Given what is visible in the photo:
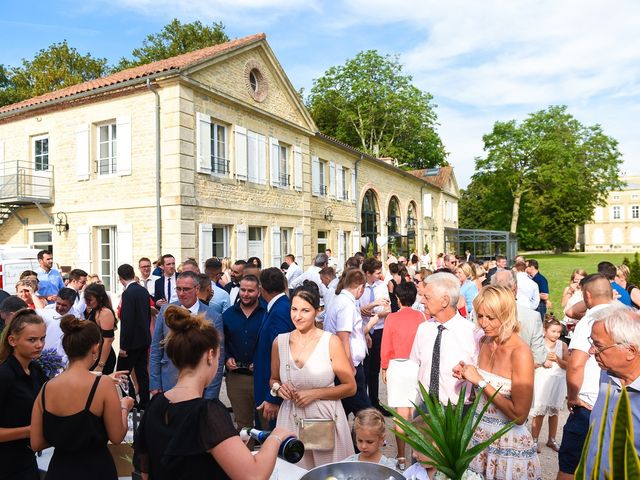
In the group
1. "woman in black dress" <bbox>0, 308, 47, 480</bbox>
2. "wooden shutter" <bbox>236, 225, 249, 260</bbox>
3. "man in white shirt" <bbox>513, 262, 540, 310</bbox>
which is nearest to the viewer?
"woman in black dress" <bbox>0, 308, 47, 480</bbox>

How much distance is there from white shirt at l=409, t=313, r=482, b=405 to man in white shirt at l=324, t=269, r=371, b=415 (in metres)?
1.23

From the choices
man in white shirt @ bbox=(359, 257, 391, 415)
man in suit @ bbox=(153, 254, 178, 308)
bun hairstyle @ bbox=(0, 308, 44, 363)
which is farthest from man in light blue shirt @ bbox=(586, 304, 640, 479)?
man in suit @ bbox=(153, 254, 178, 308)

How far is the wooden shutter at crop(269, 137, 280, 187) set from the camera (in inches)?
655

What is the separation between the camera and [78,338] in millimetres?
2611

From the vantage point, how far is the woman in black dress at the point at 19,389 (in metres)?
Answer: 2.70

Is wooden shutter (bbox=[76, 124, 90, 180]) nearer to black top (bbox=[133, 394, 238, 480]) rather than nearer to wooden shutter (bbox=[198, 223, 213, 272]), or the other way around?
wooden shutter (bbox=[198, 223, 213, 272])

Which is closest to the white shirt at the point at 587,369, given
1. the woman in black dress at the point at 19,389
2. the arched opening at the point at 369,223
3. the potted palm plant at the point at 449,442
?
the potted palm plant at the point at 449,442

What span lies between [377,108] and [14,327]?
38521 millimetres

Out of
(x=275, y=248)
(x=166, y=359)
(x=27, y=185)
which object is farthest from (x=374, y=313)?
(x=27, y=185)

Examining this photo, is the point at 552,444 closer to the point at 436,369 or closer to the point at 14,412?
the point at 436,369

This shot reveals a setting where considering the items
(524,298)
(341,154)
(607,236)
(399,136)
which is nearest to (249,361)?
(524,298)

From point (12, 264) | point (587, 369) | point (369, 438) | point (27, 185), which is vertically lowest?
point (369, 438)

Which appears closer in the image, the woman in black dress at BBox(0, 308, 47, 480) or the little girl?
the woman in black dress at BBox(0, 308, 47, 480)

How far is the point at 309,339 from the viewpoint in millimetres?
3422
